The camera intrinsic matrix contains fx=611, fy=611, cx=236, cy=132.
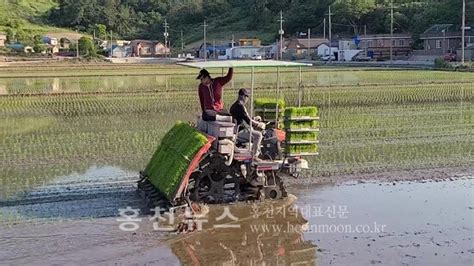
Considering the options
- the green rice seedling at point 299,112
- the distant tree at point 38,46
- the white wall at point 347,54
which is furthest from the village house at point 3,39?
the green rice seedling at point 299,112

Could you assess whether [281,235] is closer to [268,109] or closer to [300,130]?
[300,130]

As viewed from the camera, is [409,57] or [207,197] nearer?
[207,197]

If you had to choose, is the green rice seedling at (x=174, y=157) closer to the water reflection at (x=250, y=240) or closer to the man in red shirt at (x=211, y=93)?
the man in red shirt at (x=211, y=93)

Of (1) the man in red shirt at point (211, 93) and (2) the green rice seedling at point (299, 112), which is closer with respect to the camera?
(1) the man in red shirt at point (211, 93)

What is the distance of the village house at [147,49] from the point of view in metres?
106

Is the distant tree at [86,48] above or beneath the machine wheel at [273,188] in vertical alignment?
above

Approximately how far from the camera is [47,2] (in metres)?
150

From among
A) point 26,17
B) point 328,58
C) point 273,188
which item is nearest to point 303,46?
point 328,58

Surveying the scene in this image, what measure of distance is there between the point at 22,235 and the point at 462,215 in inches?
267

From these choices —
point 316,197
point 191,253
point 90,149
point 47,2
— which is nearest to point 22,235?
point 191,253

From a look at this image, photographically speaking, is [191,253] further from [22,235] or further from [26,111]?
[26,111]

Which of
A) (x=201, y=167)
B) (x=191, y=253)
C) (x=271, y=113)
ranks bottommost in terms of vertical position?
(x=191, y=253)

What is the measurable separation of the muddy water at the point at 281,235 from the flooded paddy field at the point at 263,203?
26 mm

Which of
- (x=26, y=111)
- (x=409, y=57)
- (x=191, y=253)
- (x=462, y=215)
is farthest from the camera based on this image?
(x=409, y=57)
